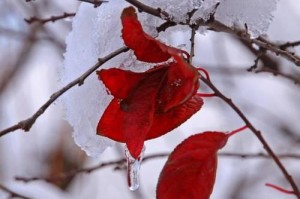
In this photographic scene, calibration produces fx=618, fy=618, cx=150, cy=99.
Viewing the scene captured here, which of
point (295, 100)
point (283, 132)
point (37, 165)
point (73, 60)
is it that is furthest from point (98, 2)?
point (37, 165)

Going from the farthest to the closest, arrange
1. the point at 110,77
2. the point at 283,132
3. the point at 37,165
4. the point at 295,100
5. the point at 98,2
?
the point at 37,165
the point at 295,100
the point at 283,132
the point at 98,2
the point at 110,77

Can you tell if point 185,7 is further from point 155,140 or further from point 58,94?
point 155,140

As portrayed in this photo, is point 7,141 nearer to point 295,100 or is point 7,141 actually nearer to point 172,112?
point 295,100

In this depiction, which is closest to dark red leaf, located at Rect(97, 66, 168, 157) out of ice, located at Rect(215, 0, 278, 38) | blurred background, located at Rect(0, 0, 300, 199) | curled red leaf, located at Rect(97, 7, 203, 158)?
curled red leaf, located at Rect(97, 7, 203, 158)

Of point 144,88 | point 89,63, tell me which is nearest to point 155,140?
point 89,63

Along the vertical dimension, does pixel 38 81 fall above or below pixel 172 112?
below

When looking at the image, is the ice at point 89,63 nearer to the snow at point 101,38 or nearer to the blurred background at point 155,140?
the snow at point 101,38

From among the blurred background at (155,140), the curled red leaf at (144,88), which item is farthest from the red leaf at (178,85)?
the blurred background at (155,140)
